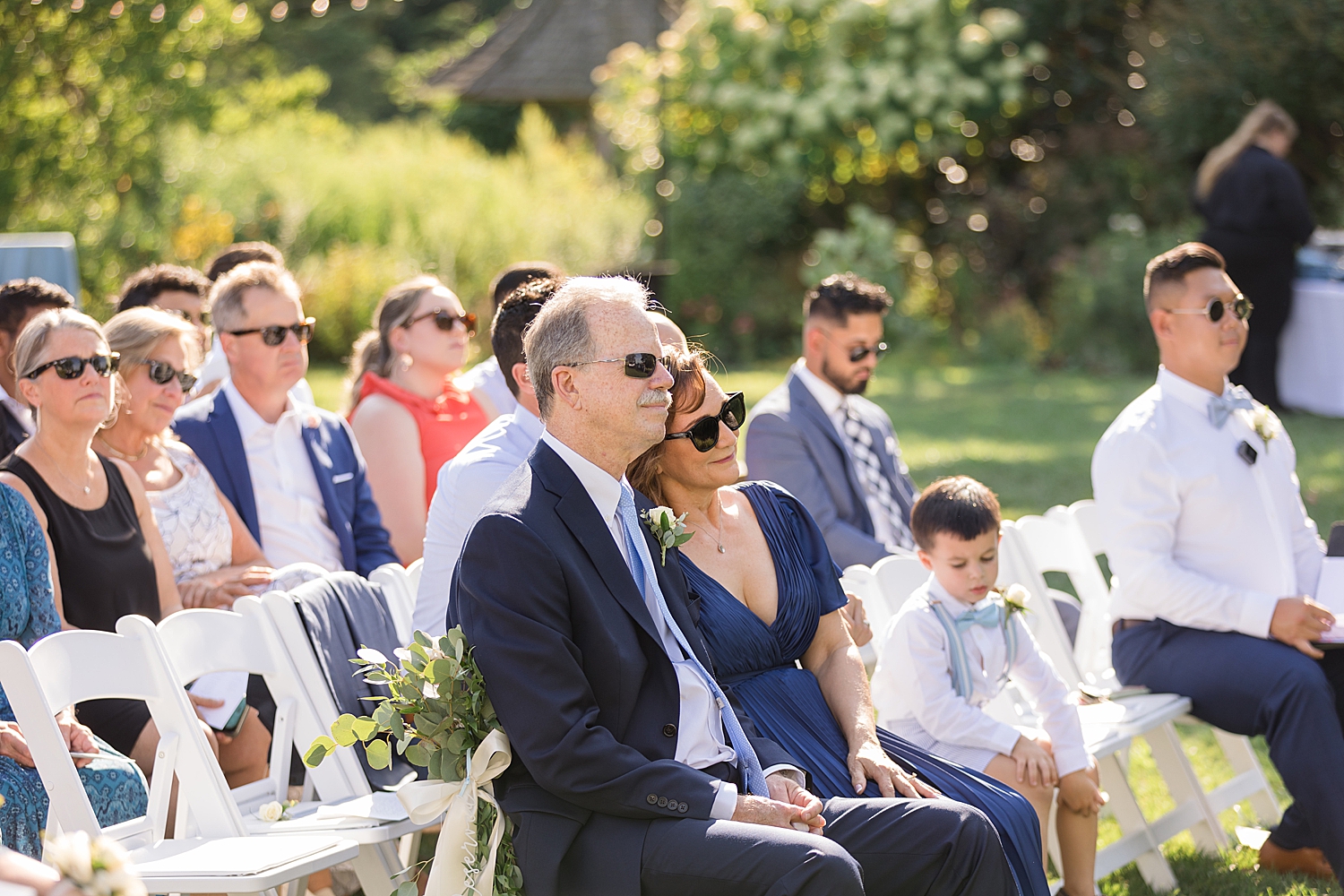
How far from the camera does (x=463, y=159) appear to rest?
63.7ft

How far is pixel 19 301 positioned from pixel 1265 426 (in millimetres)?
4400

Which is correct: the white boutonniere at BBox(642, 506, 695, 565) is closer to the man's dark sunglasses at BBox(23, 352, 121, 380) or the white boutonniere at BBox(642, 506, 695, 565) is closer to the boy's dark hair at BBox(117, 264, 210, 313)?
the man's dark sunglasses at BBox(23, 352, 121, 380)

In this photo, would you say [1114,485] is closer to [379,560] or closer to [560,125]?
[379,560]

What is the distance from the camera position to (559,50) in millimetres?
23344

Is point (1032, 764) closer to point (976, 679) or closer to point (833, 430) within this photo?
point (976, 679)

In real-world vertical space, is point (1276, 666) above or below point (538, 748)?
below

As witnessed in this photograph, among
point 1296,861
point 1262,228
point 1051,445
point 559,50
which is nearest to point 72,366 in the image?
point 1296,861

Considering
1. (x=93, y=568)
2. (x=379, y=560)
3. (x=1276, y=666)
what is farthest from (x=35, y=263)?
(x=1276, y=666)

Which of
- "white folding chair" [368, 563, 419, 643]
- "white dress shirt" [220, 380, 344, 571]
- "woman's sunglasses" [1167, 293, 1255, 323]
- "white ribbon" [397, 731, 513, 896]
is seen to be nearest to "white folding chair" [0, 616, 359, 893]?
"white ribbon" [397, 731, 513, 896]

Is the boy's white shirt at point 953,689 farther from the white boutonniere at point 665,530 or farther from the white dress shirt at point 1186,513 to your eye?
the white boutonniere at point 665,530

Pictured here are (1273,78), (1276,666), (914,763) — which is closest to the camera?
(914,763)

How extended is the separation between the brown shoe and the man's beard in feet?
7.34

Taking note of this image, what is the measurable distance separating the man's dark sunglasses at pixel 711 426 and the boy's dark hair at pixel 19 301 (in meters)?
2.77

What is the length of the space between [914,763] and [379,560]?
247cm
